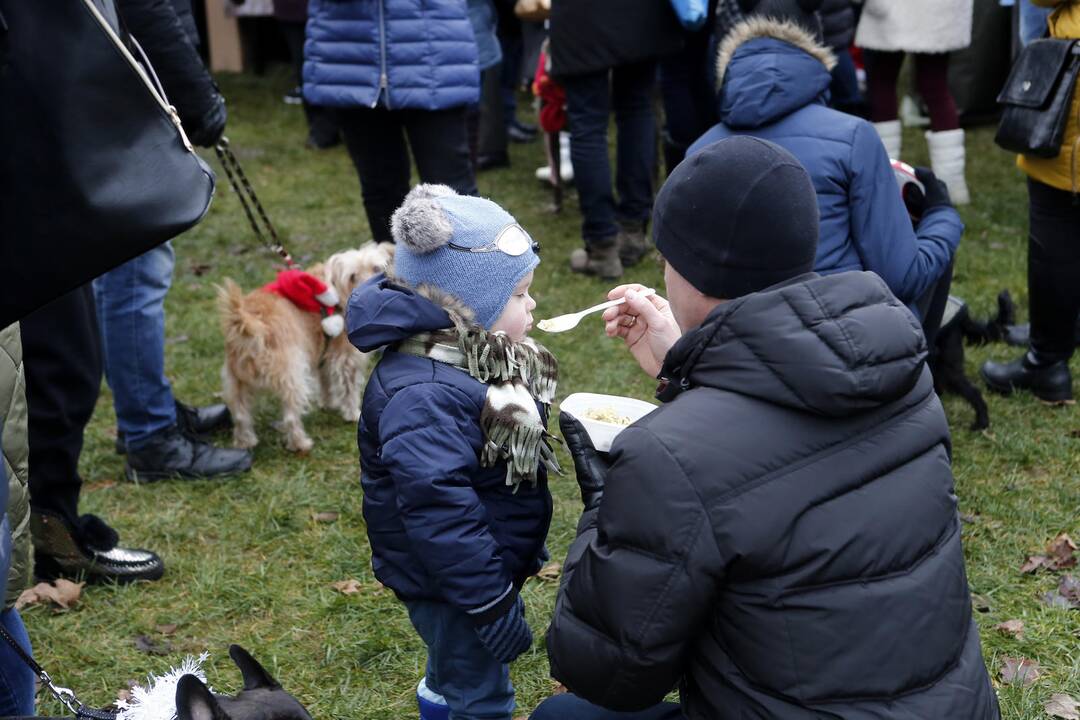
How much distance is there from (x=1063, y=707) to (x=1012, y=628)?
39 cm

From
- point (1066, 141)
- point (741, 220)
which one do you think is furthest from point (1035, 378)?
point (741, 220)

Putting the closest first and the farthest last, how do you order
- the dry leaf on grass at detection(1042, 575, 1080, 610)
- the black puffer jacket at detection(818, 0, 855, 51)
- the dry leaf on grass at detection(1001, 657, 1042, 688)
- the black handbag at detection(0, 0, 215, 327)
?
the black handbag at detection(0, 0, 215, 327) → the dry leaf on grass at detection(1001, 657, 1042, 688) → the dry leaf on grass at detection(1042, 575, 1080, 610) → the black puffer jacket at detection(818, 0, 855, 51)

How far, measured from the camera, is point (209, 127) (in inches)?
165

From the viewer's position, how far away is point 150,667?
138 inches

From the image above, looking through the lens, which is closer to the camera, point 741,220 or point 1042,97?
point 741,220

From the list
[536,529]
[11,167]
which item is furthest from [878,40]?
[11,167]

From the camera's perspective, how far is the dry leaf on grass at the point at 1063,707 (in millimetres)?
3055

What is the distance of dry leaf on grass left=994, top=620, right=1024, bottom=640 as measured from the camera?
135 inches

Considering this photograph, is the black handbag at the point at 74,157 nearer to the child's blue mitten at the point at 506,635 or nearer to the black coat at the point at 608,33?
the child's blue mitten at the point at 506,635

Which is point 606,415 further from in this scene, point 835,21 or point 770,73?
point 835,21

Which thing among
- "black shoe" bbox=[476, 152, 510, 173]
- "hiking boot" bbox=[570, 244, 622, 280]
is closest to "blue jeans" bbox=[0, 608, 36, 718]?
"hiking boot" bbox=[570, 244, 622, 280]

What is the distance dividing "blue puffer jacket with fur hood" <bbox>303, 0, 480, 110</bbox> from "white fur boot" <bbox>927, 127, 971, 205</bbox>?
3586 mm

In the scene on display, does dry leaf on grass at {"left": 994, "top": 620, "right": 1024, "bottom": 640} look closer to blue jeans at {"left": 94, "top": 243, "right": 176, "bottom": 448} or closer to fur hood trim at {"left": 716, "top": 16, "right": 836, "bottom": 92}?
fur hood trim at {"left": 716, "top": 16, "right": 836, "bottom": 92}

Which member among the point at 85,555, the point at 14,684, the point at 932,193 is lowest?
the point at 85,555
